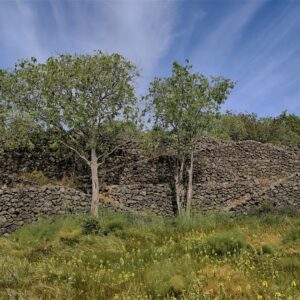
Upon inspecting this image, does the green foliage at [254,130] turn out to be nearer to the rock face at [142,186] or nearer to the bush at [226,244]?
the rock face at [142,186]

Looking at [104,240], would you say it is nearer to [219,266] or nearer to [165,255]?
[165,255]

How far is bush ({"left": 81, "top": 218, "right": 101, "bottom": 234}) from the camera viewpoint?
1302cm

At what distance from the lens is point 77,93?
2039 centimetres

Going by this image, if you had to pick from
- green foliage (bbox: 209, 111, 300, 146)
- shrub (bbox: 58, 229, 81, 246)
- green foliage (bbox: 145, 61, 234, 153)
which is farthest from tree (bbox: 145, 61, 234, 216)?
green foliage (bbox: 209, 111, 300, 146)

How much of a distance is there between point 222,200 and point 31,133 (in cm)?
1179

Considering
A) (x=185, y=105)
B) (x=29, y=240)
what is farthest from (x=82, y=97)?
(x=29, y=240)

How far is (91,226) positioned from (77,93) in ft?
30.9

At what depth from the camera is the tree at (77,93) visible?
20.0 m

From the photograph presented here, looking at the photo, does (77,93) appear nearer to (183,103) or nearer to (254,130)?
(183,103)

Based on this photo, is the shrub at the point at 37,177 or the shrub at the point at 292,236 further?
the shrub at the point at 37,177

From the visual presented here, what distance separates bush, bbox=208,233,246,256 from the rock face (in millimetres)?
11503

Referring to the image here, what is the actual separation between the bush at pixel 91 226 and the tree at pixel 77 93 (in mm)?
5746

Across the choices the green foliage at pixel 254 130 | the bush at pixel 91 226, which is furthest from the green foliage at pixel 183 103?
the green foliage at pixel 254 130

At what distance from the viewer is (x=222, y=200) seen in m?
22.0
